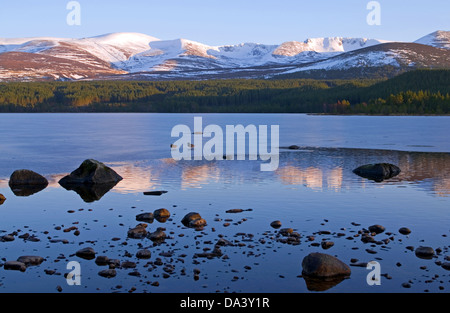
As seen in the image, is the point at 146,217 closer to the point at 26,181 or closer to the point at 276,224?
the point at 276,224

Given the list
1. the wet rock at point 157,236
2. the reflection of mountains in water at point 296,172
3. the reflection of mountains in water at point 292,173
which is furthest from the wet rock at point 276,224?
the reflection of mountains in water at point 296,172

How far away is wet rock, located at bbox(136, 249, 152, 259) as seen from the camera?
62.2 ft

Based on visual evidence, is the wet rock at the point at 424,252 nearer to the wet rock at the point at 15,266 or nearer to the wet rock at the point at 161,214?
the wet rock at the point at 161,214

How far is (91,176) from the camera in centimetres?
3662

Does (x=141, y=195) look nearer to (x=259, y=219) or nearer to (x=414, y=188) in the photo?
(x=259, y=219)

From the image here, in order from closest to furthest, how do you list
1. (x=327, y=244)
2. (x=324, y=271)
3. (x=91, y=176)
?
(x=324, y=271) → (x=327, y=244) → (x=91, y=176)

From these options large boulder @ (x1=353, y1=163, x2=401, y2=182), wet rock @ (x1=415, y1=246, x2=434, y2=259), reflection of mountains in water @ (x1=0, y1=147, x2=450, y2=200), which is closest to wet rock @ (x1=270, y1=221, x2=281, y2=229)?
wet rock @ (x1=415, y1=246, x2=434, y2=259)

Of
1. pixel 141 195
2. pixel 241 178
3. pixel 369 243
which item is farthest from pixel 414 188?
pixel 141 195

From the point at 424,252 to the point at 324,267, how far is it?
4.54 meters

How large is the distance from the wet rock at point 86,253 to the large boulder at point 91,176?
1744 centimetres

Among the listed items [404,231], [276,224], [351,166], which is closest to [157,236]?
[276,224]

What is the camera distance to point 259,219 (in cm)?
2539
